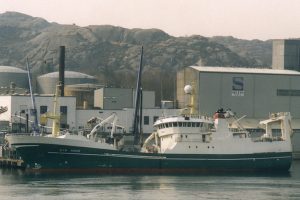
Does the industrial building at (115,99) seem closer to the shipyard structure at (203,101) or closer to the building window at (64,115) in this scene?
the shipyard structure at (203,101)

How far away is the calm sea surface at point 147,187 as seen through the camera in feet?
200

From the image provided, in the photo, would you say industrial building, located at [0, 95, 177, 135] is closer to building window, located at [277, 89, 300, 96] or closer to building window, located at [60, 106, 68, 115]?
building window, located at [60, 106, 68, 115]

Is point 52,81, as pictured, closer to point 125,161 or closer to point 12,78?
point 12,78

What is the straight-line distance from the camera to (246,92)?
102 meters

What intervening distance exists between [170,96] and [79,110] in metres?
45.4

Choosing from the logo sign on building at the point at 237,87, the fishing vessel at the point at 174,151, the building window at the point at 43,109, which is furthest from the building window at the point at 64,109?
the logo sign on building at the point at 237,87

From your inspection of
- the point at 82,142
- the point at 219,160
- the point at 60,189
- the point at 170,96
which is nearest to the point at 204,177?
the point at 219,160

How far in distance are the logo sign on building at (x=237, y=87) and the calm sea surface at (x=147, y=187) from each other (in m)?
23.7

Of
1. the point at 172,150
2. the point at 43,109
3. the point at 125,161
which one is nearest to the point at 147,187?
the point at 125,161

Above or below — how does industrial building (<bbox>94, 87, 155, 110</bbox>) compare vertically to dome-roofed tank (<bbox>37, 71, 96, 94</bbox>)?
Result: below

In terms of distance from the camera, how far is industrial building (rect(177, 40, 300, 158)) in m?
100

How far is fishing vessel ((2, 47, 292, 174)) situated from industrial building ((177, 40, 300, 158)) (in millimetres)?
15516

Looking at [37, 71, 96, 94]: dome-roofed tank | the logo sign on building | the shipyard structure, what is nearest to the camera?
the shipyard structure

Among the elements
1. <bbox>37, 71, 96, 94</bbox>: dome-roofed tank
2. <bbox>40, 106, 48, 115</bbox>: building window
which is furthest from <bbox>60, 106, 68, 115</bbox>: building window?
<bbox>37, 71, 96, 94</bbox>: dome-roofed tank
